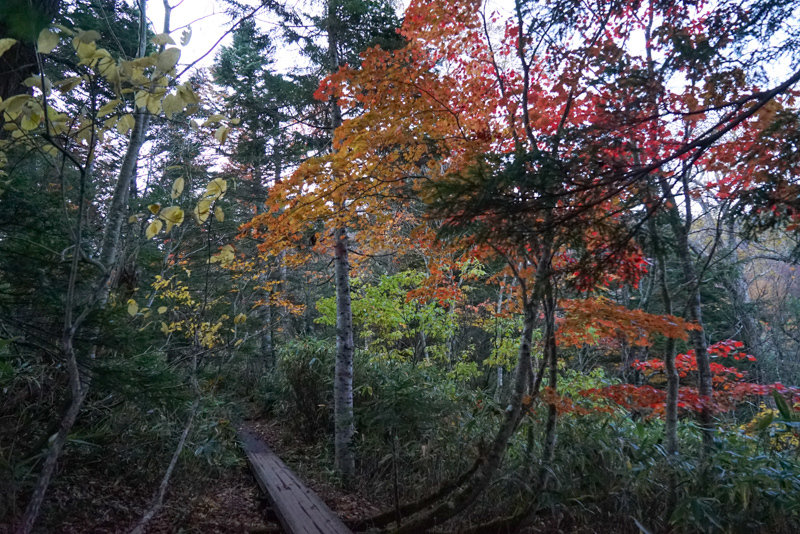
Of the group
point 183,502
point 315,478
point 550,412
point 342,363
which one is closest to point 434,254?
point 342,363

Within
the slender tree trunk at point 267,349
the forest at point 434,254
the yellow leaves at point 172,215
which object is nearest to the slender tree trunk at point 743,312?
the forest at point 434,254

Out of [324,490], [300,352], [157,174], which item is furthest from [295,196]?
[157,174]

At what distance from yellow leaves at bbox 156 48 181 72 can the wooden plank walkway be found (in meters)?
4.23

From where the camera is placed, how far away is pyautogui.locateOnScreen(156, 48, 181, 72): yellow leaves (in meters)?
1.78

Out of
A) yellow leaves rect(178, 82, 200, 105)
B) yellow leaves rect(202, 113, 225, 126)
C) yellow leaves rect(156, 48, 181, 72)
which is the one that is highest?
yellow leaves rect(156, 48, 181, 72)

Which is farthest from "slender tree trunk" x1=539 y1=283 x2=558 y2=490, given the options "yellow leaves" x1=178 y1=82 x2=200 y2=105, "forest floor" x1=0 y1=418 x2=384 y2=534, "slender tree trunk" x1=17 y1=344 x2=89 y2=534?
"slender tree trunk" x1=17 y1=344 x2=89 y2=534

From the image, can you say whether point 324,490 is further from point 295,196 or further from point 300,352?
point 295,196

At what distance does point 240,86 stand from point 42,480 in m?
12.5

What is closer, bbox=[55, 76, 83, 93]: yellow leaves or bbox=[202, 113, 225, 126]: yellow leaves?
bbox=[55, 76, 83, 93]: yellow leaves

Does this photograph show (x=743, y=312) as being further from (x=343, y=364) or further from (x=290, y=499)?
(x=290, y=499)

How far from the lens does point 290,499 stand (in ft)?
16.1

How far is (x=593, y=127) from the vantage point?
303 cm

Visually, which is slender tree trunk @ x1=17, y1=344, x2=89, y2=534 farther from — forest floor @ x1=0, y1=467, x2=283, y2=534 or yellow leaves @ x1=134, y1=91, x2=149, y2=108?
yellow leaves @ x1=134, y1=91, x2=149, y2=108

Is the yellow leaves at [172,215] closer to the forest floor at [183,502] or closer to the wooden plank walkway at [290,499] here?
the forest floor at [183,502]
